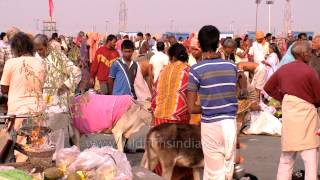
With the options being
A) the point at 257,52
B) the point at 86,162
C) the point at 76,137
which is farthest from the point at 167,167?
the point at 257,52

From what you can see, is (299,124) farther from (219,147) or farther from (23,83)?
(23,83)

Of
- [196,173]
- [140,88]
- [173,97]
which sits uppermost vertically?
[173,97]

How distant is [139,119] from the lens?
308 inches

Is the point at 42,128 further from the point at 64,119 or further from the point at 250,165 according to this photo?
the point at 250,165

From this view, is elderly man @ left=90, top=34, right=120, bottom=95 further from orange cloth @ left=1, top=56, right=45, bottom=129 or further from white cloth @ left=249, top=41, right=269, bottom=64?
orange cloth @ left=1, top=56, right=45, bottom=129

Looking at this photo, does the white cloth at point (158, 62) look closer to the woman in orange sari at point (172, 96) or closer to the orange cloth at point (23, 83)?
the woman in orange sari at point (172, 96)

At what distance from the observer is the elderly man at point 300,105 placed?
6023mm

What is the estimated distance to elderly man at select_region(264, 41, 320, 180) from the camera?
6.02 meters

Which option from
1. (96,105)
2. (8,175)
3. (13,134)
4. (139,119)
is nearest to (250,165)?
(139,119)

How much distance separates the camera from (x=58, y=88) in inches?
225

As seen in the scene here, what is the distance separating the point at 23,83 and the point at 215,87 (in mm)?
2367

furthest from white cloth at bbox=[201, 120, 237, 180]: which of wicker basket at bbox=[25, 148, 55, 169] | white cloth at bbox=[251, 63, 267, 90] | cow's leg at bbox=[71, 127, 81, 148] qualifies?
white cloth at bbox=[251, 63, 267, 90]

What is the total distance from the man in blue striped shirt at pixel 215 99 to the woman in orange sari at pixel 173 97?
0.92 metres

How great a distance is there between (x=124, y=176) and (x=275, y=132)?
723cm
